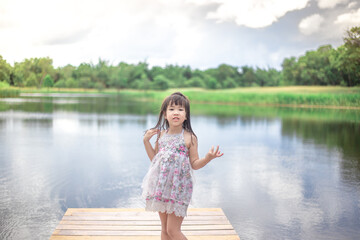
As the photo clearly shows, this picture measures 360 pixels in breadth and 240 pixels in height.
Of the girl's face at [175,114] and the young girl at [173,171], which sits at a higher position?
the girl's face at [175,114]

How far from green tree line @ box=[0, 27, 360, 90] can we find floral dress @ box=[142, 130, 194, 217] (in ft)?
110

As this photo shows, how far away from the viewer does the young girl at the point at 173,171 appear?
8.20 feet

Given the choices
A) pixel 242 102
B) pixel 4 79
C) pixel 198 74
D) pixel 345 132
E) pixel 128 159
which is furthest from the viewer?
pixel 198 74

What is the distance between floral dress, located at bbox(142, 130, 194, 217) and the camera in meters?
2.49

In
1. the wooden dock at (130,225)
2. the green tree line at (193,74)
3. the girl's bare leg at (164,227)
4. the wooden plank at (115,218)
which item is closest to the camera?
the girl's bare leg at (164,227)

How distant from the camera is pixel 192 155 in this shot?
2604 mm

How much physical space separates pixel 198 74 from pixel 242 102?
1184 inches

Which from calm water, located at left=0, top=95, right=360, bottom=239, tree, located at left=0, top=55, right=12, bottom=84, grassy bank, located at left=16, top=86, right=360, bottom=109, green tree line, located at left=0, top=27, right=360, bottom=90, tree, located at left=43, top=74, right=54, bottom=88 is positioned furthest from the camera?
tree, located at left=43, top=74, right=54, bottom=88

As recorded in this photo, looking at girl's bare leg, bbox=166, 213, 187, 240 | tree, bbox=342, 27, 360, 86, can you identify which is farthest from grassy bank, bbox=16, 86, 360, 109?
girl's bare leg, bbox=166, 213, 187, 240

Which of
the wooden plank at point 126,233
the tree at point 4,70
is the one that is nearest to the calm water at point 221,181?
the wooden plank at point 126,233

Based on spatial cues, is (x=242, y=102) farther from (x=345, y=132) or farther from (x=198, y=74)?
(x=198, y=74)

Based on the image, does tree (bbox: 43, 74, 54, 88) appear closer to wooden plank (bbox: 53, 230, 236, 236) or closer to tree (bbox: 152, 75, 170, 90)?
tree (bbox: 152, 75, 170, 90)

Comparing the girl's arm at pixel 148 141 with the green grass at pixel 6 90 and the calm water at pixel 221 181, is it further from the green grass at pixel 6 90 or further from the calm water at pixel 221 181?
the green grass at pixel 6 90

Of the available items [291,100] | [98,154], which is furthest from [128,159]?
[291,100]
